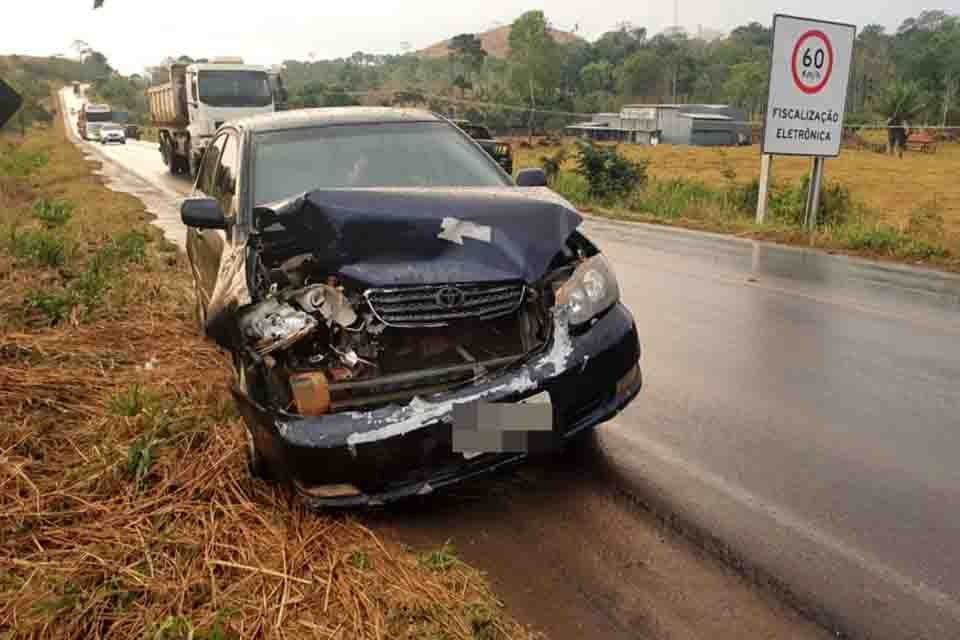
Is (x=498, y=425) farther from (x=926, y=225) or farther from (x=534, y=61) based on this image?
(x=534, y=61)

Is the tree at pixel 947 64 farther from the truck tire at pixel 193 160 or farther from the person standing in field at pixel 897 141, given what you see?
the truck tire at pixel 193 160

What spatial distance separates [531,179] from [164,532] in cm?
291

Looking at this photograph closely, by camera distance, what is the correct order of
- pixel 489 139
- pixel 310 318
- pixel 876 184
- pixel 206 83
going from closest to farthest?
pixel 310 318, pixel 489 139, pixel 206 83, pixel 876 184

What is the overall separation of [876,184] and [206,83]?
2445 cm

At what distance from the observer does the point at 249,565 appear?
2.89 meters

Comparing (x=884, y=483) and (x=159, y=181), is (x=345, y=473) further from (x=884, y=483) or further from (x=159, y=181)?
(x=159, y=181)

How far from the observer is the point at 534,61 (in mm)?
92062

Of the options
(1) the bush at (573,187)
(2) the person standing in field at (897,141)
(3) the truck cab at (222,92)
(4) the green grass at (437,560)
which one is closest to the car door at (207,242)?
(4) the green grass at (437,560)

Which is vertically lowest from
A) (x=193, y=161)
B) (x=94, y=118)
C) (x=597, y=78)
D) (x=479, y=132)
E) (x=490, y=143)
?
(x=193, y=161)

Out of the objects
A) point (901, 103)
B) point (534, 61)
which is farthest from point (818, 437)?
point (534, 61)

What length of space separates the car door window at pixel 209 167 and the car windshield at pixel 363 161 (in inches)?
41.4

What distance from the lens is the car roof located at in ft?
16.1

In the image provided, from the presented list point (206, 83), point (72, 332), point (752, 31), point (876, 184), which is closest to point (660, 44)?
point (752, 31)

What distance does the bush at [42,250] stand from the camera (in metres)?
7.72
